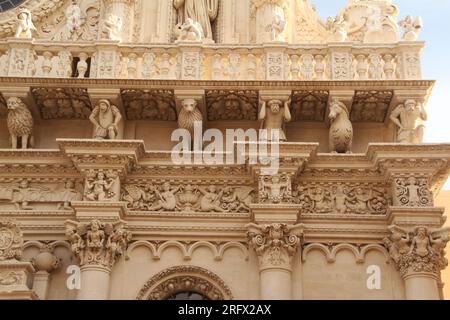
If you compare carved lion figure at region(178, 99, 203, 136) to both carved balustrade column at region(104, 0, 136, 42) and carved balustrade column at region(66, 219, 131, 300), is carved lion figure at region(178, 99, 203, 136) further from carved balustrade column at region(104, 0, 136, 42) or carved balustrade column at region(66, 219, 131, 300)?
carved balustrade column at region(104, 0, 136, 42)

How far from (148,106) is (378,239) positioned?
14.0 feet

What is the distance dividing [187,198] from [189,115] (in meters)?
1.35

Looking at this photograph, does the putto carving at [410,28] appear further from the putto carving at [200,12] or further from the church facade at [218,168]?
the putto carving at [200,12]

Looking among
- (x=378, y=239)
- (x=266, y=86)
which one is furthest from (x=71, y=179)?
(x=378, y=239)

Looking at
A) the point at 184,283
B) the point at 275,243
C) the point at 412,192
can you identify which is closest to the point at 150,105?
the point at 184,283

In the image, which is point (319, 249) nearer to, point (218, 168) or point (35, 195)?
point (218, 168)

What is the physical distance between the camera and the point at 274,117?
12203mm

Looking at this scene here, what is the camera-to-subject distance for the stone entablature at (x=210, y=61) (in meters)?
12.4

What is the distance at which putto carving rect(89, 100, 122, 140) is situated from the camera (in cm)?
1214

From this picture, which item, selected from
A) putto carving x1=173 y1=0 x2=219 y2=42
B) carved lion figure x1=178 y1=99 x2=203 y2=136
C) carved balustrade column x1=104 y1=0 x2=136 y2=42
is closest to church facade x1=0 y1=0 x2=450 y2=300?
carved lion figure x1=178 y1=99 x2=203 y2=136

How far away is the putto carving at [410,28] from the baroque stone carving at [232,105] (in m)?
2.73

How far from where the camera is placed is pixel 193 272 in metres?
11.5

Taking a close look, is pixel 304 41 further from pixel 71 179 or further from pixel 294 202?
pixel 71 179

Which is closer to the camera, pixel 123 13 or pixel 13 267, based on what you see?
pixel 13 267
